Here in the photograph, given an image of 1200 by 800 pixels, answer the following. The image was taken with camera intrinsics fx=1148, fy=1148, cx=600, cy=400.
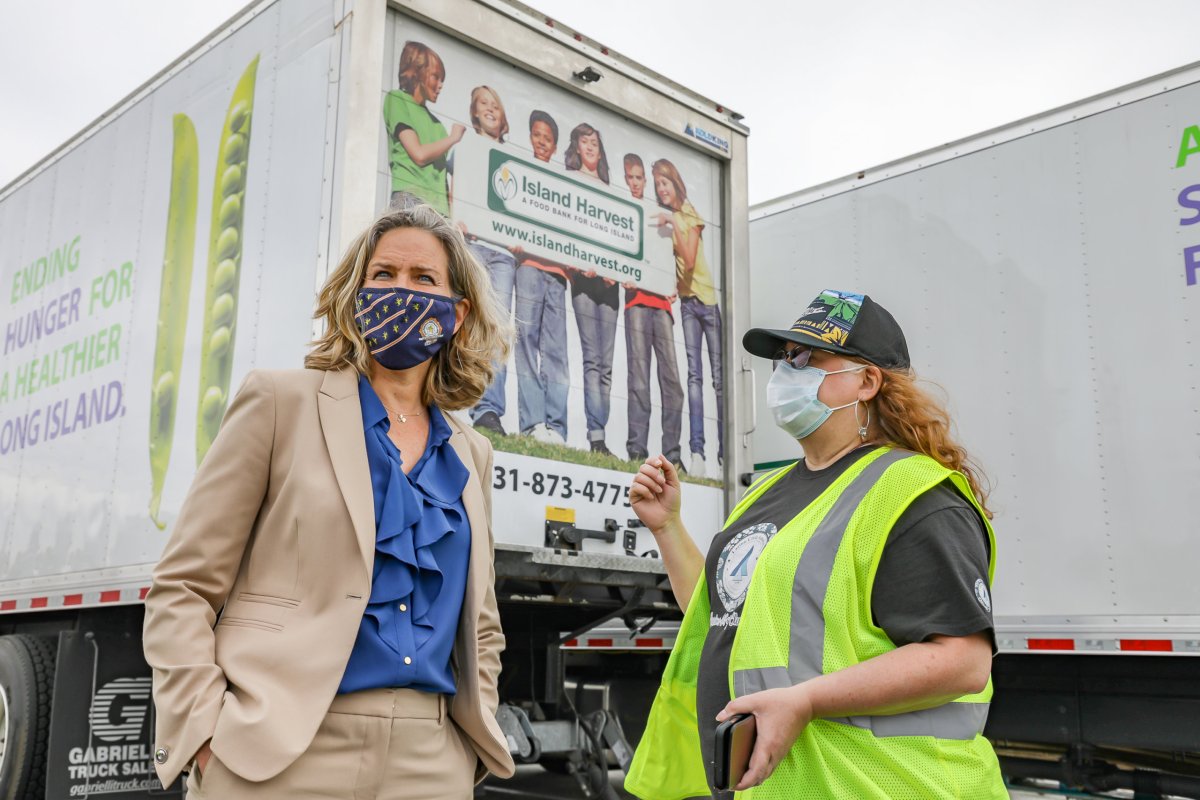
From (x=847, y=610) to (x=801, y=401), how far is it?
0.53m

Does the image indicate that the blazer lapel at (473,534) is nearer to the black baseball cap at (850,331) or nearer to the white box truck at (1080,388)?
the black baseball cap at (850,331)

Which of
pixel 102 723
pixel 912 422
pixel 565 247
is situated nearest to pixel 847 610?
pixel 912 422

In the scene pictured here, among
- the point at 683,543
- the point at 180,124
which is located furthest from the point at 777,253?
the point at 683,543

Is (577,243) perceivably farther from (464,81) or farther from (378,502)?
(378,502)

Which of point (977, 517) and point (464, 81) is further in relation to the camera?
point (464, 81)

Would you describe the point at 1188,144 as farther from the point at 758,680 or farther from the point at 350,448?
the point at 350,448

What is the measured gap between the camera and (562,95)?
5.04 metres

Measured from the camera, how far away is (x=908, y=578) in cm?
199

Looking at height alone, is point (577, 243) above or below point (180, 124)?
below

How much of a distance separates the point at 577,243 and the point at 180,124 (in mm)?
1880

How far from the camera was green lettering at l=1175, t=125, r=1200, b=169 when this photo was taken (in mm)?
4953

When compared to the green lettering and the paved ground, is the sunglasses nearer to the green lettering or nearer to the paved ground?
the green lettering

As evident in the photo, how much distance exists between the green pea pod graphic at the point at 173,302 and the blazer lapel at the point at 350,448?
9.30ft

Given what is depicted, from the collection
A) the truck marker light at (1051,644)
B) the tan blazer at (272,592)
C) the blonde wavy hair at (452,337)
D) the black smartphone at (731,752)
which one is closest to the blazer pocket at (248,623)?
the tan blazer at (272,592)
